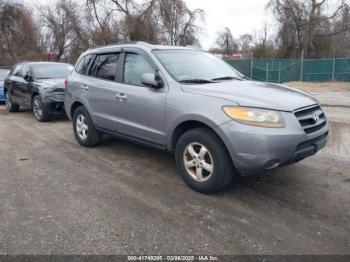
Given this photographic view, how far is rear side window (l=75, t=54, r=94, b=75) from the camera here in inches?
244

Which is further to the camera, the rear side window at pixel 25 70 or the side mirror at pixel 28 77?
the rear side window at pixel 25 70

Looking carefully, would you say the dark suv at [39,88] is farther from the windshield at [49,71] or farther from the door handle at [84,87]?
the door handle at [84,87]

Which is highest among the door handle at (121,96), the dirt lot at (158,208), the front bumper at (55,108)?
the door handle at (121,96)

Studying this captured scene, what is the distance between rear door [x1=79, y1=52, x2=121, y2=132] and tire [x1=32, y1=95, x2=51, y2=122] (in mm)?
3287

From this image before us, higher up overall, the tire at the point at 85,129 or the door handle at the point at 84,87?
the door handle at the point at 84,87

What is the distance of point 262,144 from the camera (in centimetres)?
356

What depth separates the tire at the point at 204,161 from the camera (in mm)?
3873

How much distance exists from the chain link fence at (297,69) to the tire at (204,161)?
25665 mm

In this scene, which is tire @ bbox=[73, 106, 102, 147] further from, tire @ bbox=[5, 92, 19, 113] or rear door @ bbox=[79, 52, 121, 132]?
tire @ bbox=[5, 92, 19, 113]

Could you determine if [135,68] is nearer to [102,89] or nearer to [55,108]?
[102,89]

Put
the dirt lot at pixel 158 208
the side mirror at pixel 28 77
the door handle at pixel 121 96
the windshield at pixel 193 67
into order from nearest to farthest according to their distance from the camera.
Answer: the dirt lot at pixel 158 208, the windshield at pixel 193 67, the door handle at pixel 121 96, the side mirror at pixel 28 77

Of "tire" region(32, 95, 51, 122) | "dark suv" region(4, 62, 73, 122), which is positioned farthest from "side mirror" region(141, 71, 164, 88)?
"tire" region(32, 95, 51, 122)

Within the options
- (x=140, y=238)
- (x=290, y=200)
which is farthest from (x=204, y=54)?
(x=140, y=238)

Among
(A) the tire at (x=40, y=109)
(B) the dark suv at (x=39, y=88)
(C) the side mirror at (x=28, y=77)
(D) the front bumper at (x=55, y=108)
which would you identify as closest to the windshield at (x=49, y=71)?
(B) the dark suv at (x=39, y=88)
